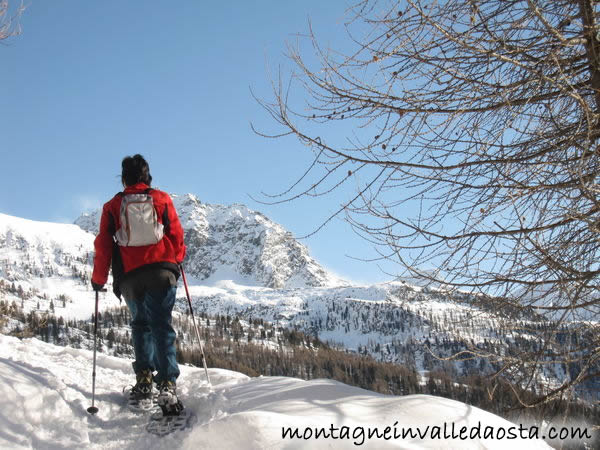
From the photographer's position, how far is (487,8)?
318 cm

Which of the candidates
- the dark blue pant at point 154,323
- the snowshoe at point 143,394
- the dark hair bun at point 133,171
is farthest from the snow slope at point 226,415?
the dark hair bun at point 133,171

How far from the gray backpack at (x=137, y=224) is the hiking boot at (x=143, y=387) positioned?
118 centimetres

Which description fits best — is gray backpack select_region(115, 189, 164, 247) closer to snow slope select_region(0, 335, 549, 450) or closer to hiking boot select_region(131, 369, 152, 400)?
hiking boot select_region(131, 369, 152, 400)

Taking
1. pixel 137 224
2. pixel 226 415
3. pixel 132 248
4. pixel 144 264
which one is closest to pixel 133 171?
pixel 137 224

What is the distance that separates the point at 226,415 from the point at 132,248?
1720 mm

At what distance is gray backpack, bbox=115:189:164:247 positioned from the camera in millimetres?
3932

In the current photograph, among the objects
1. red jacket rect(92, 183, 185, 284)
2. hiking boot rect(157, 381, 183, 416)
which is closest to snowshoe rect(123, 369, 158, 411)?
hiking boot rect(157, 381, 183, 416)

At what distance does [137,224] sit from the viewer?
12.9ft

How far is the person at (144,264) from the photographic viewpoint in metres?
3.96

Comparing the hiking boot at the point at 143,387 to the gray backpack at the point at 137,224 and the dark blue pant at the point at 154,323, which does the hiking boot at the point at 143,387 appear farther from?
the gray backpack at the point at 137,224

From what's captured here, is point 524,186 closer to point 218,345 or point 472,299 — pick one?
point 472,299

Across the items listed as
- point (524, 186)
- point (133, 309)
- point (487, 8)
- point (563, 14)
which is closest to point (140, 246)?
point (133, 309)

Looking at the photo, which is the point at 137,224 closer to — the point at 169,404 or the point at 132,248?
the point at 132,248

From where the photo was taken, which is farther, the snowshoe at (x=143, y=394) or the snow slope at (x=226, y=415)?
the snowshoe at (x=143, y=394)
